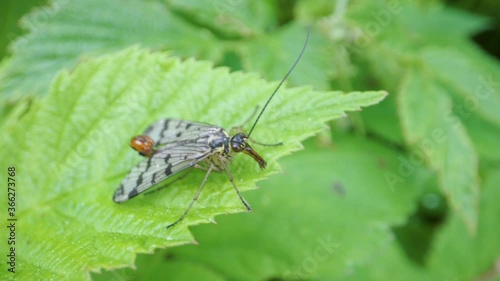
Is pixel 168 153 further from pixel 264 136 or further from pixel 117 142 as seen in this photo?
pixel 264 136

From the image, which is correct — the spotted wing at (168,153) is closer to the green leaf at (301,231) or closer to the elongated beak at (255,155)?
the elongated beak at (255,155)

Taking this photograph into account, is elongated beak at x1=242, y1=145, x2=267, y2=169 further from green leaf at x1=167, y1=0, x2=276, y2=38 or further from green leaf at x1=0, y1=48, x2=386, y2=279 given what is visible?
green leaf at x1=167, y1=0, x2=276, y2=38

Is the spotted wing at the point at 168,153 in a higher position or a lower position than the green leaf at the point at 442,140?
higher

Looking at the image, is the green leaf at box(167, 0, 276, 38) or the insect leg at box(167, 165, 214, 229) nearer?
the insect leg at box(167, 165, 214, 229)

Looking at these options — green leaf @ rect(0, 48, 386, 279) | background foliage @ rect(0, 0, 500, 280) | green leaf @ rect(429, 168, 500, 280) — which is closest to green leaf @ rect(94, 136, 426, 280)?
background foliage @ rect(0, 0, 500, 280)

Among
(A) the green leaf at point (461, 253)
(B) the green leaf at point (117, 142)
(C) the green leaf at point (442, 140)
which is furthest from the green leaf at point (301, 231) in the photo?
(B) the green leaf at point (117, 142)

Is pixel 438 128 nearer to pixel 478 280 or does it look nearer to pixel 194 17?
pixel 478 280
